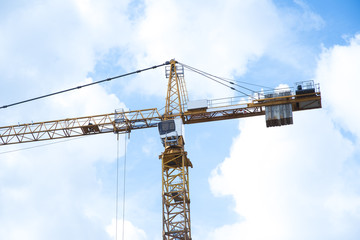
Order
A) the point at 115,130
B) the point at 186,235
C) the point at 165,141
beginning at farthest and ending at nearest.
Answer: the point at 115,130
the point at 165,141
the point at 186,235

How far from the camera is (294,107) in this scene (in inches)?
2406

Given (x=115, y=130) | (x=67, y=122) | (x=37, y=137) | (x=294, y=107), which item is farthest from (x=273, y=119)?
(x=37, y=137)

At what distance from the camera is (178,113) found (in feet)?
212

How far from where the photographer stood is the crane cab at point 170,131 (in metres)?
61.7

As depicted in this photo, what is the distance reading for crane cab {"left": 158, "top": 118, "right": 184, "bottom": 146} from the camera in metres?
61.7

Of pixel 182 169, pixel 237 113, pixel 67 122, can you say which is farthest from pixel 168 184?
pixel 67 122

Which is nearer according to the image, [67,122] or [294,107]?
[294,107]

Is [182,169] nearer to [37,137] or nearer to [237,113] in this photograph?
[237,113]

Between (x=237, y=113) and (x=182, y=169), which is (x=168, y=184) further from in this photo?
(x=237, y=113)

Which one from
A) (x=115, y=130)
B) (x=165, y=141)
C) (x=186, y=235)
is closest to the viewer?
(x=186, y=235)

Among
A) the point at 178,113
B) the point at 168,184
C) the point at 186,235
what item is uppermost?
the point at 178,113

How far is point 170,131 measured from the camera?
6191 centimetres

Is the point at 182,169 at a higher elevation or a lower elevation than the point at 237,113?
lower

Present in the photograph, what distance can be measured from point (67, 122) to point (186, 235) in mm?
21321
